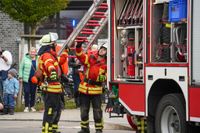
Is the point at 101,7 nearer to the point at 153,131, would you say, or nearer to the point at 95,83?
the point at 95,83

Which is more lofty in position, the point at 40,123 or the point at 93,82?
the point at 93,82

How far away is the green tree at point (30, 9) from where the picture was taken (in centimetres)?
2208

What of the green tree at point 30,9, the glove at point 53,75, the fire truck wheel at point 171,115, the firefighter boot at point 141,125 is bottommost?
the firefighter boot at point 141,125

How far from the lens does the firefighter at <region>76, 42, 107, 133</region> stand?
13.5 m

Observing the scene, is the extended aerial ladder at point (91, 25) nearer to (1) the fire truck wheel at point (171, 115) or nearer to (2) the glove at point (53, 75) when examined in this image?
(2) the glove at point (53, 75)

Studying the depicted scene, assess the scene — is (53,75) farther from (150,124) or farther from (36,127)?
(36,127)

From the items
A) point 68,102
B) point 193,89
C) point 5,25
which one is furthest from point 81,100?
point 5,25

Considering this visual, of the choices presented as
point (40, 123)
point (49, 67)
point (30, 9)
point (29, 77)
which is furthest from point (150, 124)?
point (30, 9)

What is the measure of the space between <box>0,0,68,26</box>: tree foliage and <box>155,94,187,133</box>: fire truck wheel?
1114 cm

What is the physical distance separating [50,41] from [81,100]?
126 centimetres

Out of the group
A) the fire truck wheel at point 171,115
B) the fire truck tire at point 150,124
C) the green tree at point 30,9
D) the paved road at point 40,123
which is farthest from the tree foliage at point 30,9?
the fire truck wheel at point 171,115

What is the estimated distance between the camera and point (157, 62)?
11320 mm

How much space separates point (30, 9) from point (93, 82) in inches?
355

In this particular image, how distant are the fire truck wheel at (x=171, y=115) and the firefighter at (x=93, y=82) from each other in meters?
2.22
